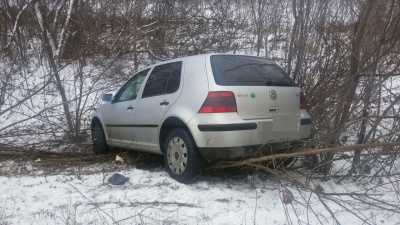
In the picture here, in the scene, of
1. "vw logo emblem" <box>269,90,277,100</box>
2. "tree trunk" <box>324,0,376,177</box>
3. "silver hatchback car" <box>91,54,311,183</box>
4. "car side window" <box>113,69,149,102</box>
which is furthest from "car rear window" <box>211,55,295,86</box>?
"car side window" <box>113,69,149,102</box>

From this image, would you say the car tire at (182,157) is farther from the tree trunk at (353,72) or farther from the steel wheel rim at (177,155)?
the tree trunk at (353,72)

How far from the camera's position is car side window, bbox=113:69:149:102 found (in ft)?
18.4

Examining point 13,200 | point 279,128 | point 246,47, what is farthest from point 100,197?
point 246,47

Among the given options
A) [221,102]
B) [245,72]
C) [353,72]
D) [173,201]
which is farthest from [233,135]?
[353,72]

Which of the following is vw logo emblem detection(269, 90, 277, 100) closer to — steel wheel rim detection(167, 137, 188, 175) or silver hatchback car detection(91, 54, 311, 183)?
silver hatchback car detection(91, 54, 311, 183)

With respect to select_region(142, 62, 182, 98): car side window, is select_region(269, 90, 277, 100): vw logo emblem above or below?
below

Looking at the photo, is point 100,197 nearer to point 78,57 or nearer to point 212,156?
point 212,156

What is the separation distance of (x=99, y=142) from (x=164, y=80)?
2202 mm

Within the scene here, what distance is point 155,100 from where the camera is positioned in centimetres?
494

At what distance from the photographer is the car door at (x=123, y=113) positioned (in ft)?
18.2

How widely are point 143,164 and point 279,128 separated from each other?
225cm

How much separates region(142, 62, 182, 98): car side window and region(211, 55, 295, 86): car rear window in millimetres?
592

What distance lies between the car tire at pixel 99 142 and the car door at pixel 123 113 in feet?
0.83

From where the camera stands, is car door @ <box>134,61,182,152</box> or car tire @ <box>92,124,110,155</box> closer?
car door @ <box>134,61,182,152</box>
